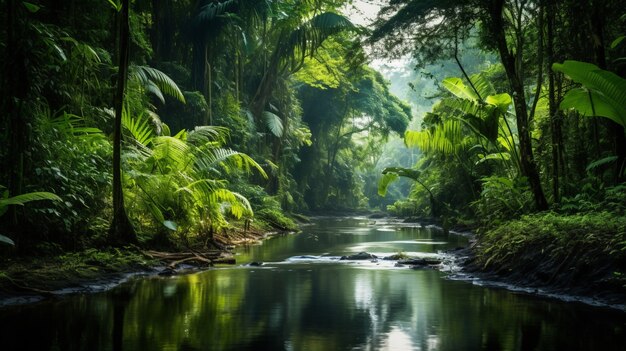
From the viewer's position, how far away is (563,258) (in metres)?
6.93

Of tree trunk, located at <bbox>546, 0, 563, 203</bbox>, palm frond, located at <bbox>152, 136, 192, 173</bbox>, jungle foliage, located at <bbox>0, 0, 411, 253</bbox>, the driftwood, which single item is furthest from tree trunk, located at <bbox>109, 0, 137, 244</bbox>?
tree trunk, located at <bbox>546, 0, 563, 203</bbox>

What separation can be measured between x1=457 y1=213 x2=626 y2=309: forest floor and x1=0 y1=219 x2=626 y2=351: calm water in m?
0.44

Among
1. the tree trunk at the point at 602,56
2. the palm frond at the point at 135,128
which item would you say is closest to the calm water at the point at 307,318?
the tree trunk at the point at 602,56

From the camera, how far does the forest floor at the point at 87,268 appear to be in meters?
6.01

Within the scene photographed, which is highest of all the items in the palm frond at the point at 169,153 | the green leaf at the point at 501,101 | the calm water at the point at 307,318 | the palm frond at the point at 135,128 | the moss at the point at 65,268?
the green leaf at the point at 501,101

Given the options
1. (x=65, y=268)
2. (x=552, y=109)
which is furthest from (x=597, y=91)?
(x=65, y=268)

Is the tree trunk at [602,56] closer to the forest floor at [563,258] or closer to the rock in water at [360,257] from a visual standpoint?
the forest floor at [563,258]

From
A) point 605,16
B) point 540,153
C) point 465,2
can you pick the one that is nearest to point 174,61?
point 465,2

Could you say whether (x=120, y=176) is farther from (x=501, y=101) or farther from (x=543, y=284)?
(x=501, y=101)

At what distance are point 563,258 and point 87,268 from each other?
5.60m

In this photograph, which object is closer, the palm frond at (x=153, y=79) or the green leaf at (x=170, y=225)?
the green leaf at (x=170, y=225)

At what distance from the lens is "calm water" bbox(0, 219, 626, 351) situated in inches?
176

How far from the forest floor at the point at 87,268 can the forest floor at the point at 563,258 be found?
13.2ft

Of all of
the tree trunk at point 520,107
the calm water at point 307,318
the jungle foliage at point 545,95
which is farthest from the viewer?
the tree trunk at point 520,107
